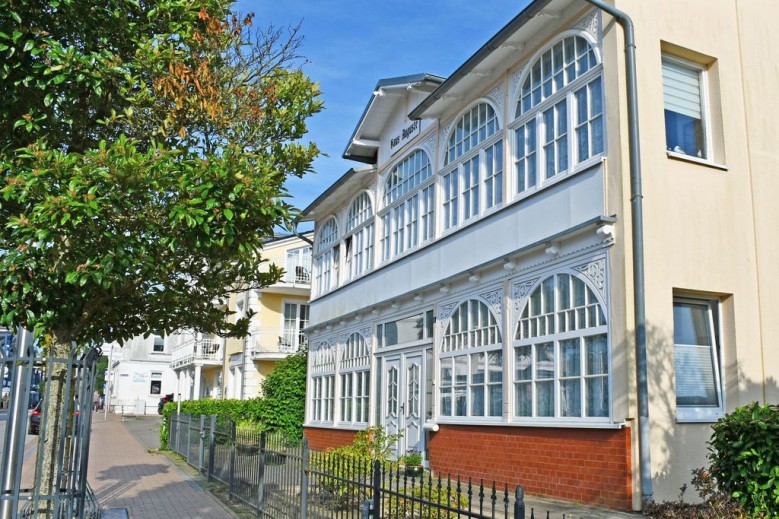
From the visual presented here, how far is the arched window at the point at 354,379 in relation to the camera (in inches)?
775

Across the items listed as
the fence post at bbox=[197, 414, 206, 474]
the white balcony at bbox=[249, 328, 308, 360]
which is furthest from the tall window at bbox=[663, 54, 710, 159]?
the white balcony at bbox=[249, 328, 308, 360]

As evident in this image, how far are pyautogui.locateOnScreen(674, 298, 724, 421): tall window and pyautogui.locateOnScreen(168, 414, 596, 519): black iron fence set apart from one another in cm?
264

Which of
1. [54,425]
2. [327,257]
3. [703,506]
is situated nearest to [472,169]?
[703,506]

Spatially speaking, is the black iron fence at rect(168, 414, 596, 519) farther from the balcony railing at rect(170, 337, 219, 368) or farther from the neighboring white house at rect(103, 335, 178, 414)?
the neighboring white house at rect(103, 335, 178, 414)

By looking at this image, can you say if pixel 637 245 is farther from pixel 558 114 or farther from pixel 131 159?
pixel 131 159

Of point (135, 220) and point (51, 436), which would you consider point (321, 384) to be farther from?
point (135, 220)

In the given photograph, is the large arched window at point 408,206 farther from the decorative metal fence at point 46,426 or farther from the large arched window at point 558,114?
the decorative metal fence at point 46,426

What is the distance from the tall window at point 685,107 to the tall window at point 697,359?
2.30 metres

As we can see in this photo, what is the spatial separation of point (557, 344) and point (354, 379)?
957cm

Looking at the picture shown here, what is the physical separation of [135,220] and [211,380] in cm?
4257

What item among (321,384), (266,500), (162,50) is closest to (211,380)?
(321,384)

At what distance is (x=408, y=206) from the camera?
1814cm

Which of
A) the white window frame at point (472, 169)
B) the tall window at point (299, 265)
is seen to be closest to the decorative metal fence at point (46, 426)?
the white window frame at point (472, 169)

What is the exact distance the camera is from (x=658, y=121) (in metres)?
11.0
